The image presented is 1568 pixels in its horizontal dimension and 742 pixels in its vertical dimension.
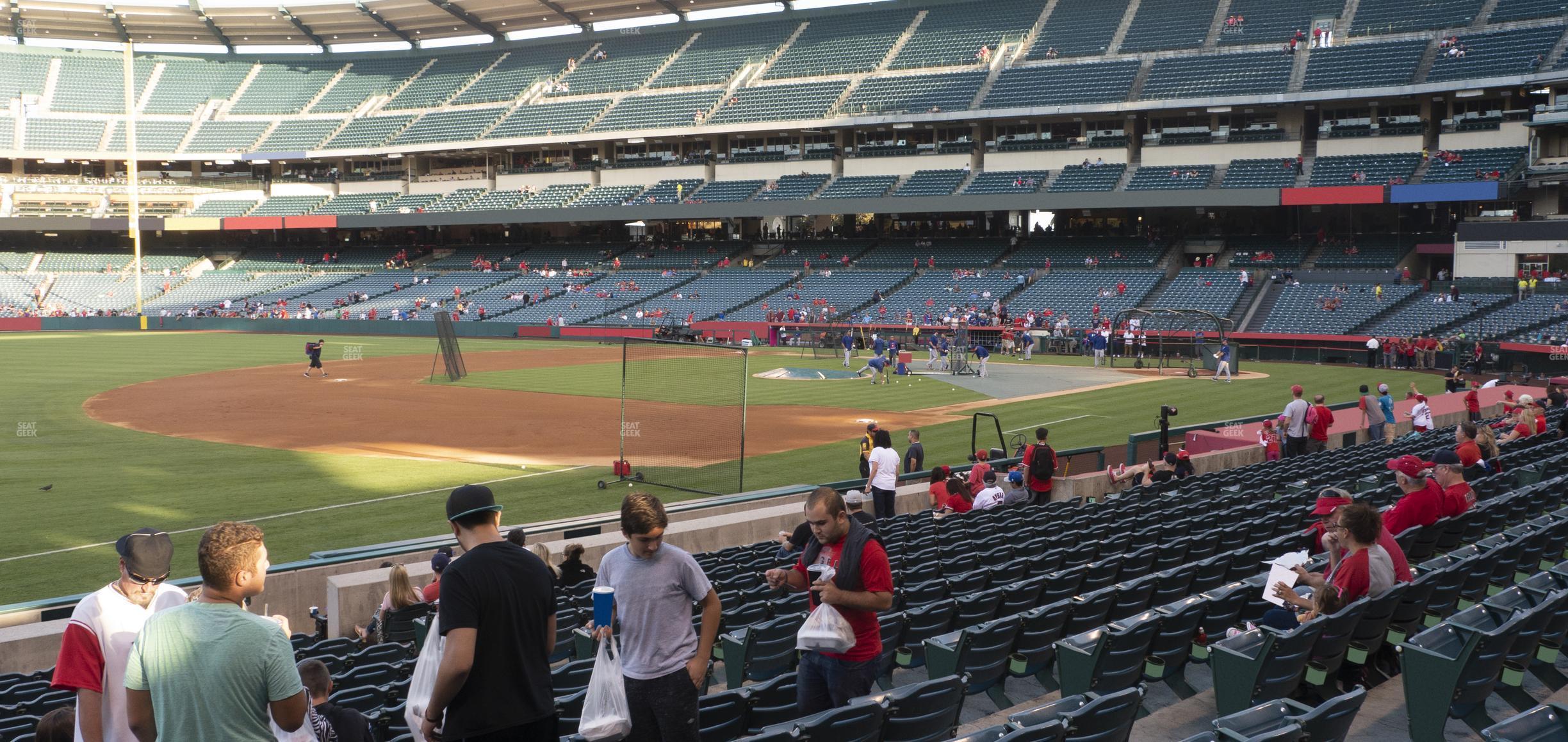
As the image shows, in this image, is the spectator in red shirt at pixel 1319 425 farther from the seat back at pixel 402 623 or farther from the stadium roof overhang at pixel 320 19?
the stadium roof overhang at pixel 320 19

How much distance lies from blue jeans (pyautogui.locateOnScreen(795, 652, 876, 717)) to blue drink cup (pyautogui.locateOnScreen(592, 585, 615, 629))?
4.54 ft

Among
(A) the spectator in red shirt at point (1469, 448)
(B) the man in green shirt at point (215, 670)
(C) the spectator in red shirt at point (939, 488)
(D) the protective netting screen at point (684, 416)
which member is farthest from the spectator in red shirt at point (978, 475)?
(B) the man in green shirt at point (215, 670)

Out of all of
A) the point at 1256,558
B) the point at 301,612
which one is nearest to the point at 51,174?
the point at 301,612

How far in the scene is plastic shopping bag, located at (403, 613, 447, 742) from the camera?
4594 mm

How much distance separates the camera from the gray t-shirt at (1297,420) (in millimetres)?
21375

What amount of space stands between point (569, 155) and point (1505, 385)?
6297cm

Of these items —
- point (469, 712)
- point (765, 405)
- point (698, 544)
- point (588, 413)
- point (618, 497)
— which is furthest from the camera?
point (765, 405)

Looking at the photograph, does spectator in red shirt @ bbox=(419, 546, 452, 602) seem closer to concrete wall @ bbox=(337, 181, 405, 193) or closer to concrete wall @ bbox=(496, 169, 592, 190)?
concrete wall @ bbox=(496, 169, 592, 190)

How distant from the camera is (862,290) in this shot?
6362cm

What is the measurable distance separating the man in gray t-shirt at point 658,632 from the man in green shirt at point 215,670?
162 cm

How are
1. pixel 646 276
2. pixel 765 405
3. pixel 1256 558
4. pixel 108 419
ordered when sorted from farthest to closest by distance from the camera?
pixel 646 276, pixel 765 405, pixel 108 419, pixel 1256 558

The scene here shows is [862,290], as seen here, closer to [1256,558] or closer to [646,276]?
[646,276]

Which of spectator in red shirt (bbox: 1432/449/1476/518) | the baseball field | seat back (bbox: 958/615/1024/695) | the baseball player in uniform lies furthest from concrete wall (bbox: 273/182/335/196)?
seat back (bbox: 958/615/1024/695)

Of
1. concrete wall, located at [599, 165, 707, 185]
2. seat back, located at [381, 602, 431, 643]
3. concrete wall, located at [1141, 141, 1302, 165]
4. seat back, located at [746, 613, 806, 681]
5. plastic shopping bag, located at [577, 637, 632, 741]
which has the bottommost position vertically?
seat back, located at [381, 602, 431, 643]
